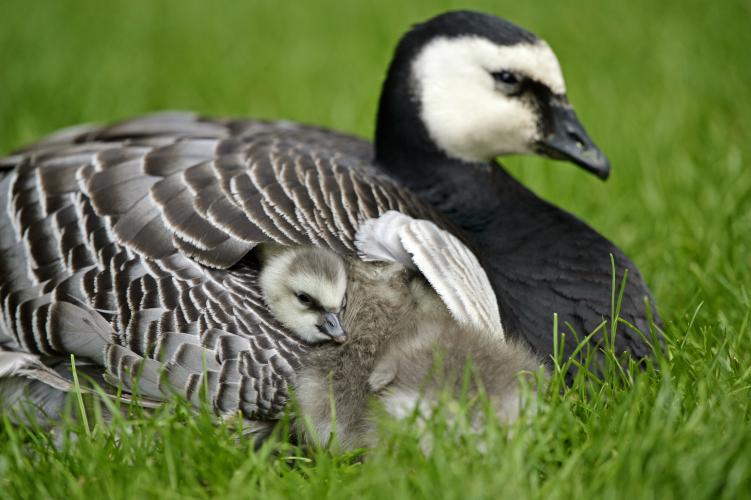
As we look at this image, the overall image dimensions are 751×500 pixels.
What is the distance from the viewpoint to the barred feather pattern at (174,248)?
2629mm

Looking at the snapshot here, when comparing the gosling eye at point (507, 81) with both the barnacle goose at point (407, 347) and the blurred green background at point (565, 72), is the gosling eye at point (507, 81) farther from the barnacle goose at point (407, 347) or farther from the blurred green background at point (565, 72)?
the blurred green background at point (565, 72)

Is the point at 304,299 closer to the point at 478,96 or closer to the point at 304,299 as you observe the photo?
the point at 304,299

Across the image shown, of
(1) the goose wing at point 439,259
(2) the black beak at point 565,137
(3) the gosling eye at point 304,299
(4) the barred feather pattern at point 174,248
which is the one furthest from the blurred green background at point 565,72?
(3) the gosling eye at point 304,299

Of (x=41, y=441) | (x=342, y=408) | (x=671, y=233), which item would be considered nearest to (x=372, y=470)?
(x=342, y=408)

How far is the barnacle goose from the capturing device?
2467mm

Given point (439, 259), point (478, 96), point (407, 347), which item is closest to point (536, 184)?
point (478, 96)

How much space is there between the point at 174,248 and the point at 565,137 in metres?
1.44

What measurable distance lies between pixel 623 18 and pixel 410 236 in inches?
182

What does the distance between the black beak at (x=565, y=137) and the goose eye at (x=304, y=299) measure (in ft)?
4.01

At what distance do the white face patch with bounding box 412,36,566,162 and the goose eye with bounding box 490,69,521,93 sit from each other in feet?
0.05

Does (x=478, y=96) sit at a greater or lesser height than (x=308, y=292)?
greater

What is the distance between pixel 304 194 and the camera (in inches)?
117

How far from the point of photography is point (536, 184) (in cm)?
475

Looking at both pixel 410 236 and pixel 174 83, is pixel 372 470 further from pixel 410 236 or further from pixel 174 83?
pixel 174 83
